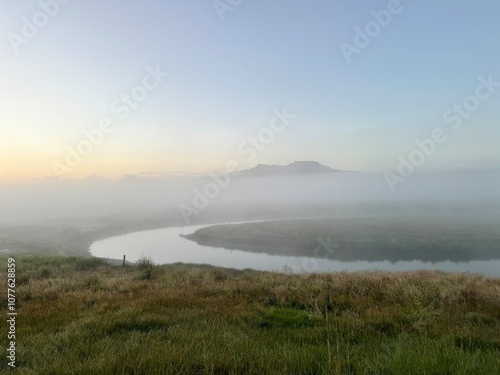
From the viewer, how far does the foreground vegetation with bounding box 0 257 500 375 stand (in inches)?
151

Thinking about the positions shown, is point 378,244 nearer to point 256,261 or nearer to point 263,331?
point 256,261

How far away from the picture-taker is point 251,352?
439cm

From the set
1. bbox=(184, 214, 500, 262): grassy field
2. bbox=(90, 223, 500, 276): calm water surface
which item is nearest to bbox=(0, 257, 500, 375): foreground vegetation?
bbox=(90, 223, 500, 276): calm water surface

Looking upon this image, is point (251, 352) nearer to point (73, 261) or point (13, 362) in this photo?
point (13, 362)

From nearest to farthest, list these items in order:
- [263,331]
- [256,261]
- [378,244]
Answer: [263,331] → [256,261] → [378,244]

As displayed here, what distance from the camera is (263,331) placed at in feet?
20.6

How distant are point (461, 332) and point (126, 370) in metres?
5.68

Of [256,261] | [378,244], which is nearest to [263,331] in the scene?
[256,261]

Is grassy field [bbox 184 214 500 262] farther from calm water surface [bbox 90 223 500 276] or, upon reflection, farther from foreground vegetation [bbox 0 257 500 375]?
foreground vegetation [bbox 0 257 500 375]

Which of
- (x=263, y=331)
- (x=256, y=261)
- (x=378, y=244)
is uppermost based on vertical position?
(x=263, y=331)

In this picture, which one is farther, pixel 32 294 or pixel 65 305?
pixel 32 294

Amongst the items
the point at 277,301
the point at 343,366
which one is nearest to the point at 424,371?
the point at 343,366

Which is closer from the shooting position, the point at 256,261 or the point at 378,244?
the point at 256,261

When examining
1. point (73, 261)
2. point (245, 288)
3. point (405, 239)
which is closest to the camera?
point (245, 288)
